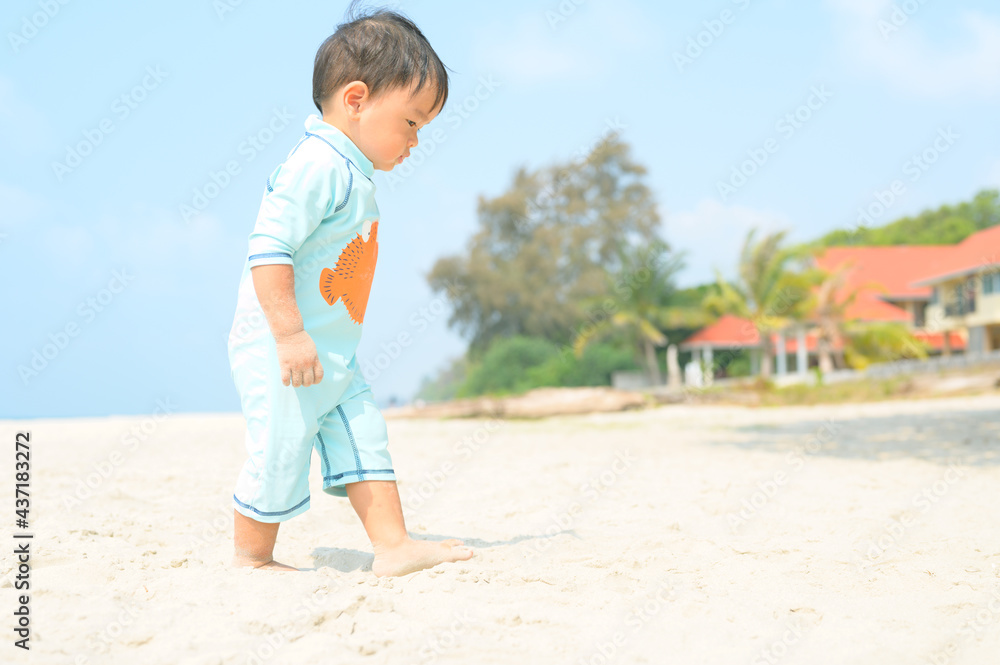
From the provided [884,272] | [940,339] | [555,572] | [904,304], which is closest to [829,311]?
[940,339]

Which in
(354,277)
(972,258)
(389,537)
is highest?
(972,258)

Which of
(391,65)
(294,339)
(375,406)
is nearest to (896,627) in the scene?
(375,406)

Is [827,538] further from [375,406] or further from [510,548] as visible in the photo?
[375,406]

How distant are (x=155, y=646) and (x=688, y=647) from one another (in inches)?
47.4

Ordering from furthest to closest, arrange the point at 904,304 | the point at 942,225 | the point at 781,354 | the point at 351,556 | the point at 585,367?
the point at 942,225
the point at 904,304
the point at 781,354
the point at 585,367
the point at 351,556

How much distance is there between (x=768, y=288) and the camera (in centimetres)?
2469

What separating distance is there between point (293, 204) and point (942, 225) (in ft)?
148

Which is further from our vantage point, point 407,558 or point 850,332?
point 850,332

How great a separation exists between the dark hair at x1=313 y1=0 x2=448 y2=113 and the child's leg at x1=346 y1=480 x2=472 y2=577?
4.05 ft

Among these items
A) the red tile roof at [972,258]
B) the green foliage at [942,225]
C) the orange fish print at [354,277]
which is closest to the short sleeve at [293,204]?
the orange fish print at [354,277]

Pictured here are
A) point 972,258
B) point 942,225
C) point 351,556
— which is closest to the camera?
point 351,556

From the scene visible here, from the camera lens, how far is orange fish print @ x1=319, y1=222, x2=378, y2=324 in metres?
2.29

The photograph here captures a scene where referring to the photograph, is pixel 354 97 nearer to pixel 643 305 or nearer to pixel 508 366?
pixel 508 366

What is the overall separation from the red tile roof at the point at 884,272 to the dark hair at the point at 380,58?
90.4ft
